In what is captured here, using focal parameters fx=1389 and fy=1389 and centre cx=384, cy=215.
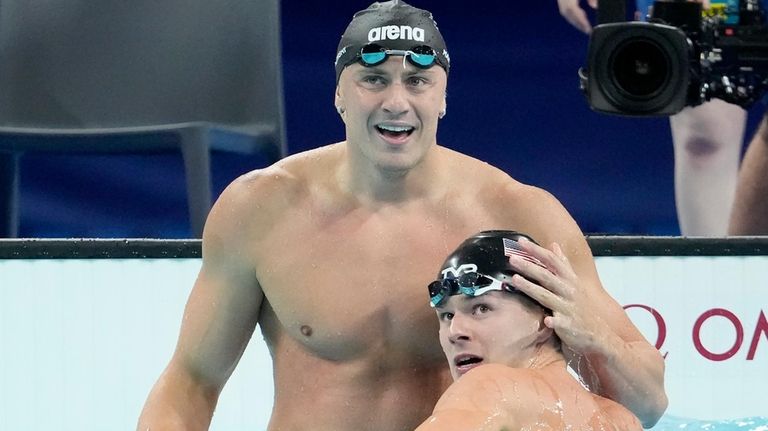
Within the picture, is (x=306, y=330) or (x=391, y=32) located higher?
(x=391, y=32)

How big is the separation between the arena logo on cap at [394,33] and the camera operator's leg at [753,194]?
2323 mm

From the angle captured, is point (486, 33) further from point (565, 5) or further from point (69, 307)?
point (69, 307)

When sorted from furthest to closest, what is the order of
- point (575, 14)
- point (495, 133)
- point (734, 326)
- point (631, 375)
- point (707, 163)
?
1. point (495, 133)
2. point (575, 14)
3. point (707, 163)
4. point (734, 326)
5. point (631, 375)

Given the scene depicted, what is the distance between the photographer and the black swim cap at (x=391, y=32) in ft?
9.78

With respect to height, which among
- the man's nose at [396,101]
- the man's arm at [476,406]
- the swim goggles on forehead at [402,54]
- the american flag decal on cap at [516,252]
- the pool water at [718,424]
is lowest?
the pool water at [718,424]

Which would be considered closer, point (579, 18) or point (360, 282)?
point (360, 282)

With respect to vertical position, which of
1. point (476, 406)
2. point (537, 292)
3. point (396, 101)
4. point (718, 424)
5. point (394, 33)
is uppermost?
point (394, 33)

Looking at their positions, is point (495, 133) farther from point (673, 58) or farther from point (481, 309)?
point (481, 309)

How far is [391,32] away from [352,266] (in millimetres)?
525

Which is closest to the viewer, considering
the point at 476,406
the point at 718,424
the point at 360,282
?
the point at 476,406

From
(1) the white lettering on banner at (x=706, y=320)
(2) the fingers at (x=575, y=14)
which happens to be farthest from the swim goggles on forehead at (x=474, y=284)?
(2) the fingers at (x=575, y=14)

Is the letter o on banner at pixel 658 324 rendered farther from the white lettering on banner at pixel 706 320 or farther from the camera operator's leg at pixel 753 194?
the camera operator's leg at pixel 753 194

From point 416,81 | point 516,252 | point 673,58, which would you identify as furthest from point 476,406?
point 673,58

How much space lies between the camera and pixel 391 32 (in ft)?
9.79
